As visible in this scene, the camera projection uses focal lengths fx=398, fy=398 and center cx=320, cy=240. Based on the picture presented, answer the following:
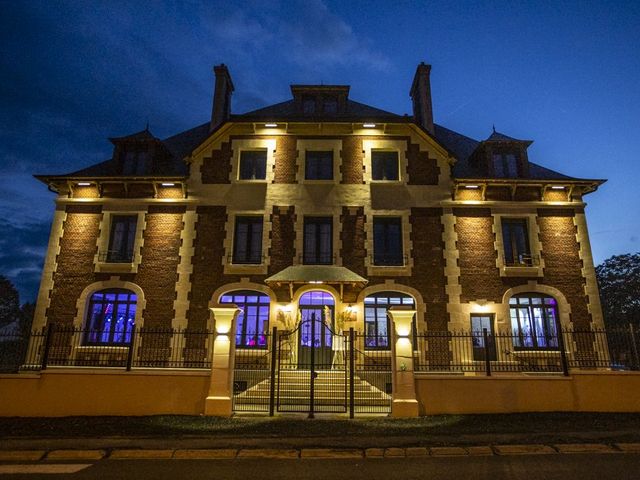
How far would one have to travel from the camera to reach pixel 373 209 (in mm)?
15734

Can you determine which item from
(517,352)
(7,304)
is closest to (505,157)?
(517,352)

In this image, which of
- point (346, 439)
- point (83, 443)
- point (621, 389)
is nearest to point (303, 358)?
point (346, 439)

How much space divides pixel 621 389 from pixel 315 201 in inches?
434

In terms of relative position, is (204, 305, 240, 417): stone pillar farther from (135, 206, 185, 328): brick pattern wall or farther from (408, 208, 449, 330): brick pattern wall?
(408, 208, 449, 330): brick pattern wall

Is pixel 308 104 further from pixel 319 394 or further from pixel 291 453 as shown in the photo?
pixel 291 453

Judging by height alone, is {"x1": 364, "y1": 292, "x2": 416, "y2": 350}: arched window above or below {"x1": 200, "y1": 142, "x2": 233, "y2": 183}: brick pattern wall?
below

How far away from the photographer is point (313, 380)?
9.66 metres

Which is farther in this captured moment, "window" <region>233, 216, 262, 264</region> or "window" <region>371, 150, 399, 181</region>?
"window" <region>371, 150, 399, 181</region>

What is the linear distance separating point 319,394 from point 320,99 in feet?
41.1

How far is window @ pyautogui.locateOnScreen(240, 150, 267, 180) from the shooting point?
16422mm

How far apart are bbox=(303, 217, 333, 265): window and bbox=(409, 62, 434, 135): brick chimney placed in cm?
633

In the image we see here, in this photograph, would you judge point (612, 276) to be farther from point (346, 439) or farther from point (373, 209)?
point (346, 439)

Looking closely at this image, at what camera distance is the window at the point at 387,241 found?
1535 centimetres

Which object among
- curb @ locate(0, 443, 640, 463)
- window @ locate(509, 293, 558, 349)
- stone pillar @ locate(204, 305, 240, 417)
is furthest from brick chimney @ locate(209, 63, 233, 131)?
window @ locate(509, 293, 558, 349)
